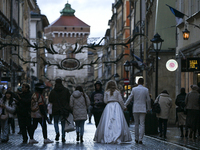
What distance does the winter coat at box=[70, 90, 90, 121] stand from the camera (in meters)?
14.6

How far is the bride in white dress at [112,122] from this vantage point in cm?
1361

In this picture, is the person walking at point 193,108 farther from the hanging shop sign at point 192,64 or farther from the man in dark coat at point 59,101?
the man in dark coat at point 59,101

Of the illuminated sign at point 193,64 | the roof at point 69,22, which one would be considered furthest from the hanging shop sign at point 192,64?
the roof at point 69,22

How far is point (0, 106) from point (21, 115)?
1.06m

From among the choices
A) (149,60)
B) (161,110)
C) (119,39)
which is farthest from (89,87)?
(161,110)

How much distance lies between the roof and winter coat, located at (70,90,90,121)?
99.7 meters

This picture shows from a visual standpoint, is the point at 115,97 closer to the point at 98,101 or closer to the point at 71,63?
the point at 98,101

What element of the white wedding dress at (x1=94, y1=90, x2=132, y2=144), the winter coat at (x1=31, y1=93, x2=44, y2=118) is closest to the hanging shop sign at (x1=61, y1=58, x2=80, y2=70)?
the white wedding dress at (x1=94, y1=90, x2=132, y2=144)

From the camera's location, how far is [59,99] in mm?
14422

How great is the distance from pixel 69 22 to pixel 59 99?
355 ft

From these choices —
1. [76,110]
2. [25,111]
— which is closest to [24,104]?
[25,111]

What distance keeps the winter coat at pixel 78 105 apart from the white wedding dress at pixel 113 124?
79cm

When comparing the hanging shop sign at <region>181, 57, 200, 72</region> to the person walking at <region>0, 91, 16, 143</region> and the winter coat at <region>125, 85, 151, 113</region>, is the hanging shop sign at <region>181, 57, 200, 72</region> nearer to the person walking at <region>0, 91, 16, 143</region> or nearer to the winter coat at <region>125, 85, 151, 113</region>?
the winter coat at <region>125, 85, 151, 113</region>

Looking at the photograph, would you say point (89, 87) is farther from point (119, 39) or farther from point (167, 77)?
point (119, 39)
